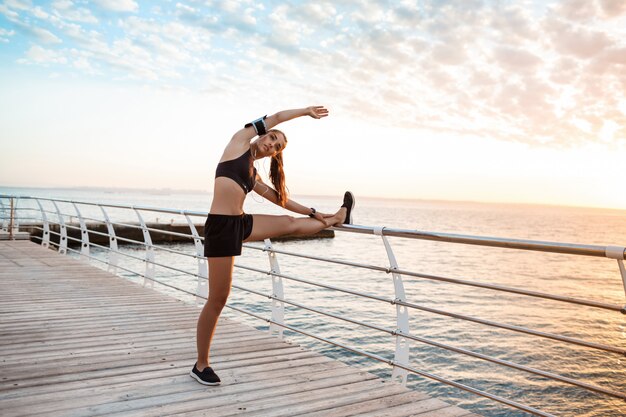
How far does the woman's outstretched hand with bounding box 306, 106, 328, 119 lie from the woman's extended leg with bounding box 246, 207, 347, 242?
2.43 ft

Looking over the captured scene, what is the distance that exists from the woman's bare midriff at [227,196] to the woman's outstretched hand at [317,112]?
65cm

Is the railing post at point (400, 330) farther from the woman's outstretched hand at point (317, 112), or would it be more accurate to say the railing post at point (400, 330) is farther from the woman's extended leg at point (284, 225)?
the woman's outstretched hand at point (317, 112)

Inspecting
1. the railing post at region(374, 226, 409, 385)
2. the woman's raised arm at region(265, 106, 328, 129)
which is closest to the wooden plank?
the railing post at region(374, 226, 409, 385)

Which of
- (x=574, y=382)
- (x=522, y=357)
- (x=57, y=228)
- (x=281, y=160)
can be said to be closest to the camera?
(x=574, y=382)

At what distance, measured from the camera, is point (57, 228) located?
31953mm

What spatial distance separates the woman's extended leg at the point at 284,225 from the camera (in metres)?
3.28

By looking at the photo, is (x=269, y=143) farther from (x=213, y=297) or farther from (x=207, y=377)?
(x=207, y=377)

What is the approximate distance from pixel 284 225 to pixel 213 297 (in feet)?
2.34

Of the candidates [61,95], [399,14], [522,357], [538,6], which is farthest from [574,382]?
[61,95]

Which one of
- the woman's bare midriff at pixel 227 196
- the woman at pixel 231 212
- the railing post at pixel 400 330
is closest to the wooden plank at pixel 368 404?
the railing post at pixel 400 330

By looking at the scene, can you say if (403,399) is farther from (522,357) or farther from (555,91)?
(555,91)

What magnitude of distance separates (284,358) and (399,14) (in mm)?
11394

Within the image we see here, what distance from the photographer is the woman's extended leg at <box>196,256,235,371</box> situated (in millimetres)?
2980

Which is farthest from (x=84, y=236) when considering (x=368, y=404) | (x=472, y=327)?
(x=472, y=327)
